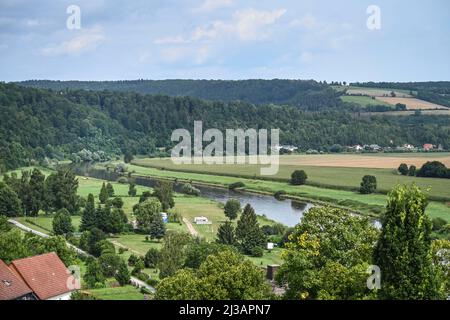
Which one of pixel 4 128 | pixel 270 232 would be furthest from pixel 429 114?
pixel 270 232

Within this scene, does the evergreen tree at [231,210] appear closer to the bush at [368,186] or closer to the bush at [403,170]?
the bush at [368,186]

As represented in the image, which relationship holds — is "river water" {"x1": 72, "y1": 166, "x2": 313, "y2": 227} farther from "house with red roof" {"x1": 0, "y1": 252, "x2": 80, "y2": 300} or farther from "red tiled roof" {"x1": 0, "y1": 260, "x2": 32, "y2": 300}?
"red tiled roof" {"x1": 0, "y1": 260, "x2": 32, "y2": 300}

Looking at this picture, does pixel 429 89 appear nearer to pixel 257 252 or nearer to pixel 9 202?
pixel 9 202

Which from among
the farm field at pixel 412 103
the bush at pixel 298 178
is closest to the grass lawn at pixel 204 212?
the bush at pixel 298 178

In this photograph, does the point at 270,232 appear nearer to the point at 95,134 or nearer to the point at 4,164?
the point at 4,164
